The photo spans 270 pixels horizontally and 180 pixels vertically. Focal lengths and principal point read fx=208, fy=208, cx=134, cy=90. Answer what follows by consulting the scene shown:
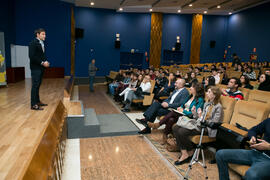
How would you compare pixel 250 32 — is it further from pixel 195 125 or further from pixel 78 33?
pixel 195 125

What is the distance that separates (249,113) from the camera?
8.81 feet

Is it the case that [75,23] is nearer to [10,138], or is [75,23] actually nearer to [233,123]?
[10,138]

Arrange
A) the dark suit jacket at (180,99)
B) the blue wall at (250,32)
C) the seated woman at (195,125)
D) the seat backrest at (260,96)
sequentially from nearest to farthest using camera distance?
the seated woman at (195,125) < the seat backrest at (260,96) < the dark suit jacket at (180,99) < the blue wall at (250,32)

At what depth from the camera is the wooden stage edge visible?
1.53 meters

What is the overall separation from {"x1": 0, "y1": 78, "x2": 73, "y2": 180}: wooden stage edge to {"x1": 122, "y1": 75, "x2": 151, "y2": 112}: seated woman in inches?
77.3

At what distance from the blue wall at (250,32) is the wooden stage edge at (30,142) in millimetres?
11983

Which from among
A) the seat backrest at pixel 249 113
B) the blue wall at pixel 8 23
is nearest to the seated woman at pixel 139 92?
the seat backrest at pixel 249 113

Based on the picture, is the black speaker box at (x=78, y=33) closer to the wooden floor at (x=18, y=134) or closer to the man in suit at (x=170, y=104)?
the wooden floor at (x=18, y=134)

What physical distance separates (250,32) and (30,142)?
13555mm

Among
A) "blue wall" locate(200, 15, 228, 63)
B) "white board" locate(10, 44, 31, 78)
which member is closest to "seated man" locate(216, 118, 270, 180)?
"white board" locate(10, 44, 31, 78)

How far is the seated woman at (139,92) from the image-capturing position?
548 cm

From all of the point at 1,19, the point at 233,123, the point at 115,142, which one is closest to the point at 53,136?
the point at 115,142

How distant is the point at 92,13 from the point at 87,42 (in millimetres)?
1757

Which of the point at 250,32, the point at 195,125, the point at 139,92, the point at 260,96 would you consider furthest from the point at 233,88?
the point at 250,32
